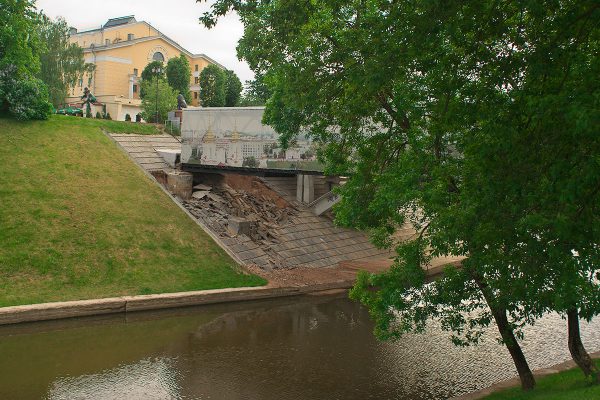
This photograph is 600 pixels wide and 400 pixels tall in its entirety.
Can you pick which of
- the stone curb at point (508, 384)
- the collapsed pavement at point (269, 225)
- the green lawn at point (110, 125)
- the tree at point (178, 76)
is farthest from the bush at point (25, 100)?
the stone curb at point (508, 384)

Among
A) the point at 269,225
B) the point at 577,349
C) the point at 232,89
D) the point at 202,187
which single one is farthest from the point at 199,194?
the point at 232,89

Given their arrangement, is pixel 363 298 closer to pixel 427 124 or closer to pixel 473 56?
pixel 427 124

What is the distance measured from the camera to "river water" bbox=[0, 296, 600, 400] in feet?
42.6

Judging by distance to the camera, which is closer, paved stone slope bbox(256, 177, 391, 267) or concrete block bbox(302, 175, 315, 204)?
paved stone slope bbox(256, 177, 391, 267)

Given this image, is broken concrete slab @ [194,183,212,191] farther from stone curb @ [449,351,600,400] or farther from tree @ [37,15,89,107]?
tree @ [37,15,89,107]

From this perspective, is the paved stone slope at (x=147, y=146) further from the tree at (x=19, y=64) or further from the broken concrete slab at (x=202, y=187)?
the tree at (x=19, y=64)

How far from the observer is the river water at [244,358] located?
511 inches

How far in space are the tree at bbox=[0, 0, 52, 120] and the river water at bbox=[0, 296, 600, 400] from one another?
55.4 ft

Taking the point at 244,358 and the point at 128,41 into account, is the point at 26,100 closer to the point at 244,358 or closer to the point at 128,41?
the point at 244,358

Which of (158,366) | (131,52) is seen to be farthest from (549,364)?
(131,52)

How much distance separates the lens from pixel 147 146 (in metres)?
33.0

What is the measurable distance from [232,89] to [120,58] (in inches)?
489

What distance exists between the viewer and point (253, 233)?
2609cm

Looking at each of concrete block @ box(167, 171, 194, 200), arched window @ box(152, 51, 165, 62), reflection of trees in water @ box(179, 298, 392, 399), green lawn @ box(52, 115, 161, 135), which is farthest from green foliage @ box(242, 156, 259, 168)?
arched window @ box(152, 51, 165, 62)
